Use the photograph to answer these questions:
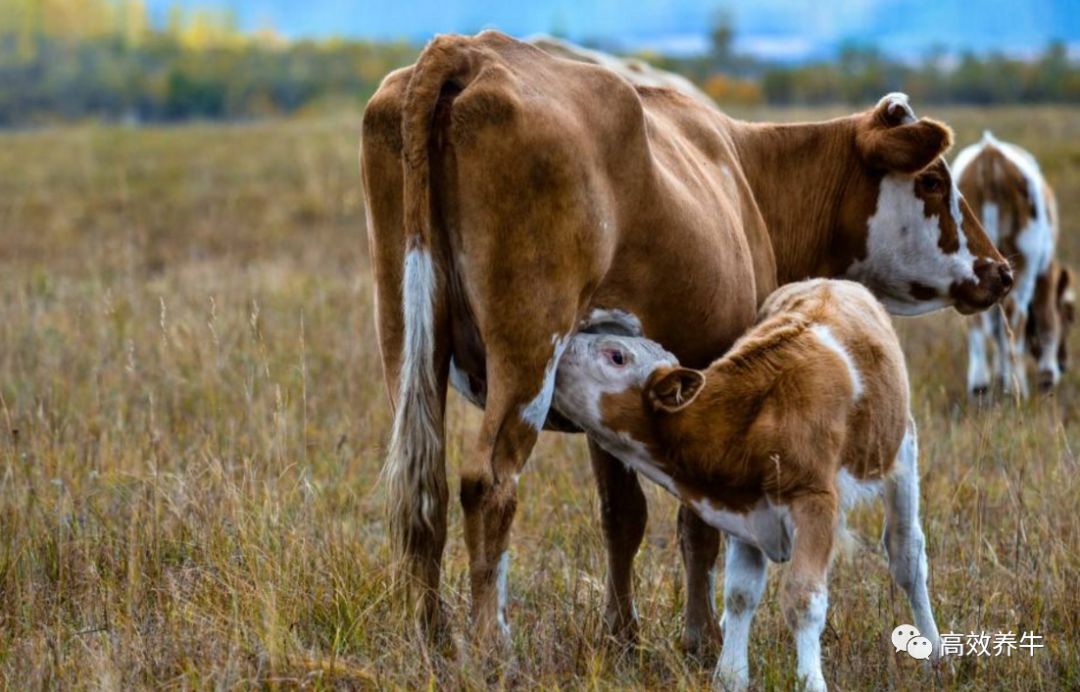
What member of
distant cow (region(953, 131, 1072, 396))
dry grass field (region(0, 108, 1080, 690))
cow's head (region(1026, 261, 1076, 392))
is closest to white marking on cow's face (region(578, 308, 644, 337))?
dry grass field (region(0, 108, 1080, 690))

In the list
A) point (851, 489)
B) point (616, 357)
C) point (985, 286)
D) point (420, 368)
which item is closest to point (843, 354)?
point (851, 489)

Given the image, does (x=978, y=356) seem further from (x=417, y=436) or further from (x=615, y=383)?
(x=417, y=436)

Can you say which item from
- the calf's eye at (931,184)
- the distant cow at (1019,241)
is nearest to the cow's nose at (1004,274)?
the calf's eye at (931,184)

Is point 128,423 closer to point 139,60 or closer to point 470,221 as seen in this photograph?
point 470,221

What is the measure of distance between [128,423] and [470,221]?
12.1 feet

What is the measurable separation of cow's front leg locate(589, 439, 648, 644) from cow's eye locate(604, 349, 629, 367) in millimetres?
698

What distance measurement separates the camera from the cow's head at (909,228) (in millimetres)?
6055

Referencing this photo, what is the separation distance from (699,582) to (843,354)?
1042mm

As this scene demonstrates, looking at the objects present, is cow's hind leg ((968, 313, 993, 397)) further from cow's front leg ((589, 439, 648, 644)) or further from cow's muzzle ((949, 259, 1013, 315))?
cow's front leg ((589, 439, 648, 644))

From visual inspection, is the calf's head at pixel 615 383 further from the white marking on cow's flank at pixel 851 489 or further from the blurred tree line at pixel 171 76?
the blurred tree line at pixel 171 76

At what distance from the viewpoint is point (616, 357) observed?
15.0 ft

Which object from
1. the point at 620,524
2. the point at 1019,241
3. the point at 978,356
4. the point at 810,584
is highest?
the point at 810,584

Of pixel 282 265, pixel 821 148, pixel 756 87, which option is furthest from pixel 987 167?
pixel 756 87

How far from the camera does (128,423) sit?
7395 mm
